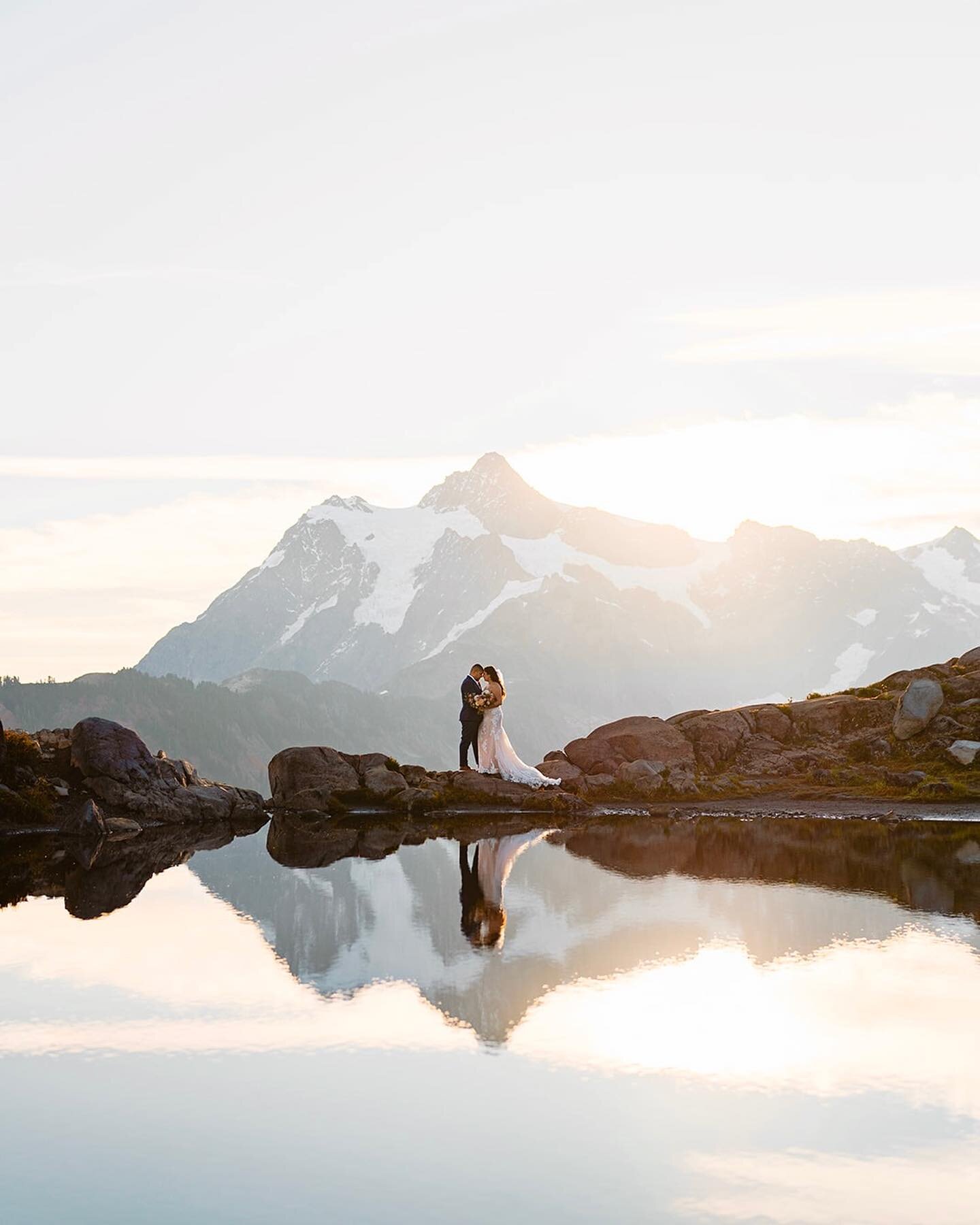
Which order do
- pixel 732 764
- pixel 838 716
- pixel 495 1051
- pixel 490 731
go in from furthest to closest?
pixel 838 716 → pixel 732 764 → pixel 490 731 → pixel 495 1051

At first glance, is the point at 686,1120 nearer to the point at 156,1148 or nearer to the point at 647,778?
the point at 156,1148

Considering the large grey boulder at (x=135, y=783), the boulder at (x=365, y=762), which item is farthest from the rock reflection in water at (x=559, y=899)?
the boulder at (x=365, y=762)

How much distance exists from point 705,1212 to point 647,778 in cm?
3678

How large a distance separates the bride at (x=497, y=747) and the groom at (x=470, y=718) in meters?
0.24

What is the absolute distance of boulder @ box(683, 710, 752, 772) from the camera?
47.9m

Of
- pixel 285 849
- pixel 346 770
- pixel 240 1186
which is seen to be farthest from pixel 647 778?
pixel 240 1186

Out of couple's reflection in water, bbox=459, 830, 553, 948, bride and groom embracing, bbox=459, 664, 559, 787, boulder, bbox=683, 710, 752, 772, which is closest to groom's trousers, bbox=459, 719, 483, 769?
bride and groom embracing, bbox=459, 664, 559, 787

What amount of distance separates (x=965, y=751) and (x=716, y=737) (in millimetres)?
8482

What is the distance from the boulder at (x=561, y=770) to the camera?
152 ft

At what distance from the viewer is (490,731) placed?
44969mm

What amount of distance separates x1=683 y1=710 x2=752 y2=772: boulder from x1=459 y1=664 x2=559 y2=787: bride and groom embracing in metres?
6.07

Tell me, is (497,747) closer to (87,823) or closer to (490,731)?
(490,731)

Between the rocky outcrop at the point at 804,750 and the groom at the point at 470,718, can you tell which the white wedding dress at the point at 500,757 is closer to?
the groom at the point at 470,718

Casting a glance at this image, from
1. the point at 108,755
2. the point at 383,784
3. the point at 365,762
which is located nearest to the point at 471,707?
the point at 383,784
